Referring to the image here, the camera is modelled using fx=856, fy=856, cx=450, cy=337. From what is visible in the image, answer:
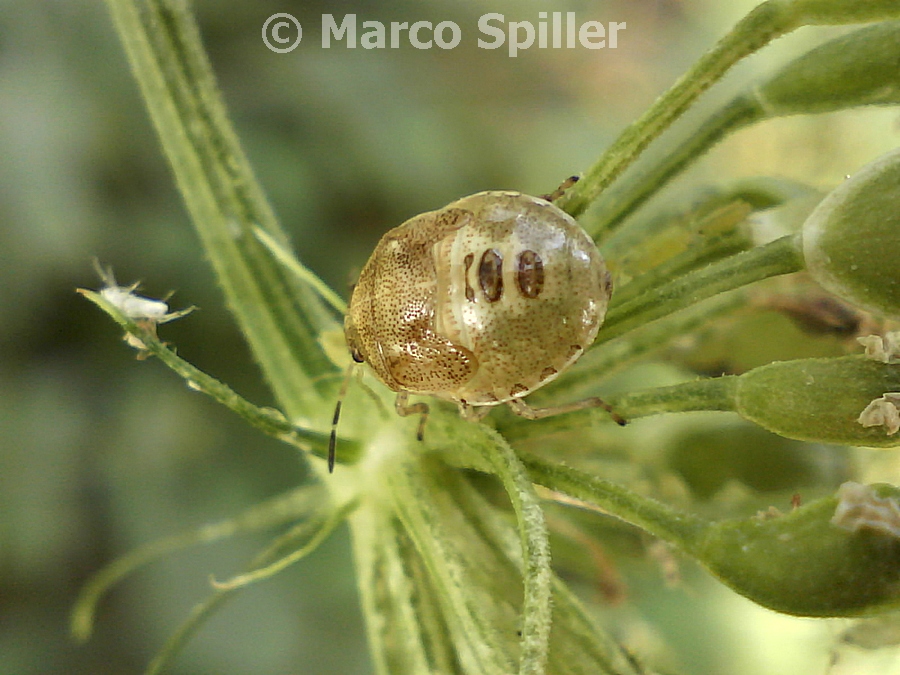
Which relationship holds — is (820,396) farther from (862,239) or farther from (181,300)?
(181,300)

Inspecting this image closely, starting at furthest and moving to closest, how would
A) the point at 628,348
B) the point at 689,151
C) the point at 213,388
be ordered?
the point at 628,348, the point at 689,151, the point at 213,388

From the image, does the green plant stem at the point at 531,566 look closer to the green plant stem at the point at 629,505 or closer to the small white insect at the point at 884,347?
the green plant stem at the point at 629,505

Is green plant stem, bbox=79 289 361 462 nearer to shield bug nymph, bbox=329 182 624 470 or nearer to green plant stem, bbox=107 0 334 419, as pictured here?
shield bug nymph, bbox=329 182 624 470

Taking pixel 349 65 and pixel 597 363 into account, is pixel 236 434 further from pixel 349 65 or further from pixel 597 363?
pixel 597 363

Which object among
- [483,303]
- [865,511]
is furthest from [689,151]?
[865,511]

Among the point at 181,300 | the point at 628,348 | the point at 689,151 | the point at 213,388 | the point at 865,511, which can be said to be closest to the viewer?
the point at 865,511

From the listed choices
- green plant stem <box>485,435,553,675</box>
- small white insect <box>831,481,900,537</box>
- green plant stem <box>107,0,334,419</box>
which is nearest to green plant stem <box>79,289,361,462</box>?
green plant stem <box>107,0,334,419</box>

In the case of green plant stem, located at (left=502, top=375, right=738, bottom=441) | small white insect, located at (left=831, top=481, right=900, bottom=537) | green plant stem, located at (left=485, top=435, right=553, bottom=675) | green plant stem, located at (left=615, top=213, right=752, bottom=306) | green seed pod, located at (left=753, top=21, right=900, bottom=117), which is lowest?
green plant stem, located at (left=485, top=435, right=553, bottom=675)

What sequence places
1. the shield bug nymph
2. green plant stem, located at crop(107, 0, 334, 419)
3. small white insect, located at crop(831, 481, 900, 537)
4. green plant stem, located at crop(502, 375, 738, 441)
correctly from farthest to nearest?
1. green plant stem, located at crop(107, 0, 334, 419)
2. the shield bug nymph
3. green plant stem, located at crop(502, 375, 738, 441)
4. small white insect, located at crop(831, 481, 900, 537)
